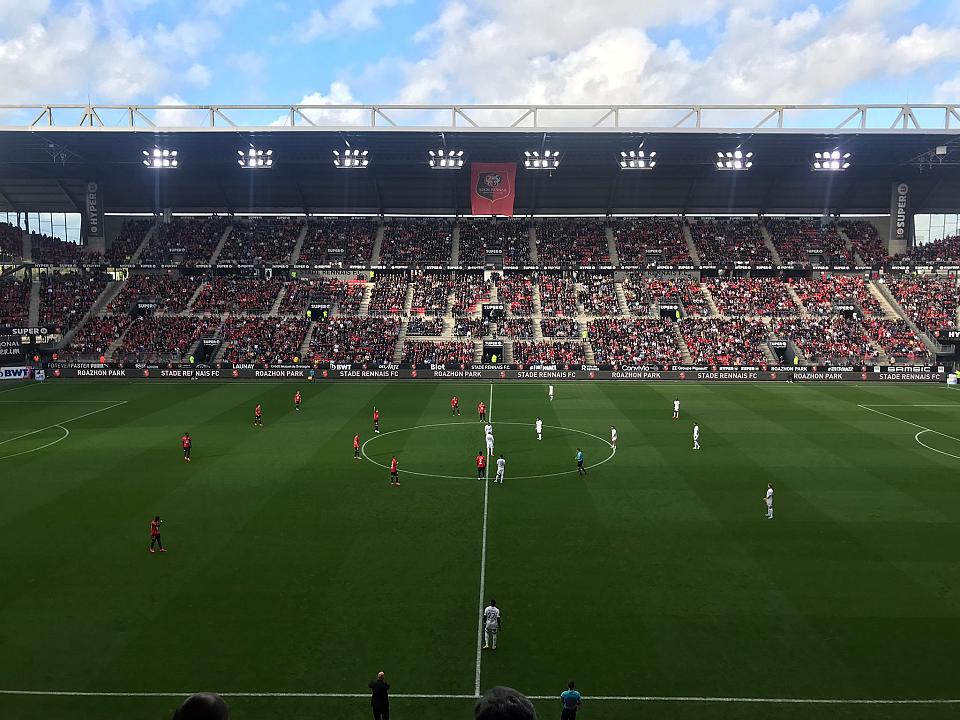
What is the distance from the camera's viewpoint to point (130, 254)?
7350cm

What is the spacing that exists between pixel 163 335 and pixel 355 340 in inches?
705

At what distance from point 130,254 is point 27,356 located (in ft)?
59.4

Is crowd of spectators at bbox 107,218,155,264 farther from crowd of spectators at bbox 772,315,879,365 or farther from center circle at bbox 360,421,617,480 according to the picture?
crowd of spectators at bbox 772,315,879,365

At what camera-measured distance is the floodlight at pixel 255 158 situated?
→ 5944 centimetres

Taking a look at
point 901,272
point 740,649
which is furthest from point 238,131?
point 901,272

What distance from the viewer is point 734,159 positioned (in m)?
61.2

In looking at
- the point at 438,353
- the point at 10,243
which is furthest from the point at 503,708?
the point at 10,243

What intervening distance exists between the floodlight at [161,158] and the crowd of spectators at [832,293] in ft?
202

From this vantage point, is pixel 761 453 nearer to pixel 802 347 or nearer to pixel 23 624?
pixel 23 624

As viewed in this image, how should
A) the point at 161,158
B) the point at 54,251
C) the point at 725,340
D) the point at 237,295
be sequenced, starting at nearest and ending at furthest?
1. the point at 161,158
2. the point at 725,340
3. the point at 237,295
4. the point at 54,251

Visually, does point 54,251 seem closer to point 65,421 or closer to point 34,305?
point 34,305

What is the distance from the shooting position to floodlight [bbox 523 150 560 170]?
60.5 metres

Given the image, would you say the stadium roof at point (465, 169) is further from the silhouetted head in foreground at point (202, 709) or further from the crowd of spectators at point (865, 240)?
the silhouetted head in foreground at point (202, 709)

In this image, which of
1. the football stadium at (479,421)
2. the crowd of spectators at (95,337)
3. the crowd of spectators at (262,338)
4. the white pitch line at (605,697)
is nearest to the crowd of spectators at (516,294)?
the football stadium at (479,421)
